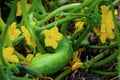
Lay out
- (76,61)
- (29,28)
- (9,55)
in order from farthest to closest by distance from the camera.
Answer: (76,61)
(29,28)
(9,55)

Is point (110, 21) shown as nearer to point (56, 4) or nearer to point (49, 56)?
point (49, 56)

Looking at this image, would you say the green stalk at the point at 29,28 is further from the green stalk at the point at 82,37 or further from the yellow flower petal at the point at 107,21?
the yellow flower petal at the point at 107,21

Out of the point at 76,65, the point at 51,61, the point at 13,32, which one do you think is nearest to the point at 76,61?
the point at 76,65

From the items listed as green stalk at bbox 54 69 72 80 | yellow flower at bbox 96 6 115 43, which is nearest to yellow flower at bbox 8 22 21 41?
green stalk at bbox 54 69 72 80

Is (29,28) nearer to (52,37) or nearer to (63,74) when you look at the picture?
(52,37)

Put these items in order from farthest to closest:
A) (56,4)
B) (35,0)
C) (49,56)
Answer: (56,4) < (35,0) < (49,56)

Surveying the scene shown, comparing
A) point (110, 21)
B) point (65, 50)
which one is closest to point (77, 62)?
point (65, 50)
